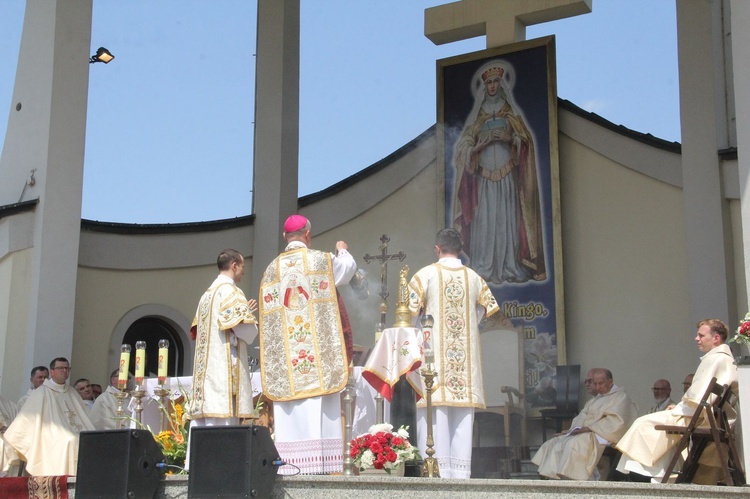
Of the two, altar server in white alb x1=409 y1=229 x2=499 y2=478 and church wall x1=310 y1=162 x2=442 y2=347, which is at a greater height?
church wall x1=310 y1=162 x2=442 y2=347

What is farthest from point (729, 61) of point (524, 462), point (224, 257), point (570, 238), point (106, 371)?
point (106, 371)

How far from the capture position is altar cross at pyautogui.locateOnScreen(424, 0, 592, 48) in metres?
13.3

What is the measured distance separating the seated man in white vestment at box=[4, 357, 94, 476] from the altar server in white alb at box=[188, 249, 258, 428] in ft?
7.26

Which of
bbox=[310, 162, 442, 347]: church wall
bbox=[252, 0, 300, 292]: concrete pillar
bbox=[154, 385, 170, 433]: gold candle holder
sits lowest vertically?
bbox=[154, 385, 170, 433]: gold candle holder

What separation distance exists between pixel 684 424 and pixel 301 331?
271 cm

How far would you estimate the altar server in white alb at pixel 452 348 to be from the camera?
7.81 m

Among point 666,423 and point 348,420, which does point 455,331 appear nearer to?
point 348,420

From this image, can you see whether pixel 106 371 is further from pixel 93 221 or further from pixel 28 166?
pixel 28 166

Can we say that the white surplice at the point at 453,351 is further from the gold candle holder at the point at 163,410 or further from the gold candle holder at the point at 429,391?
the gold candle holder at the point at 163,410

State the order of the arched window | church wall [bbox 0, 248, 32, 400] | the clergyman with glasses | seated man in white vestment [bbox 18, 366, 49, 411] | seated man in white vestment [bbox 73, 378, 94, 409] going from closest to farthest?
seated man in white vestment [bbox 18, 366, 49, 411] < church wall [bbox 0, 248, 32, 400] < the clergyman with glasses < seated man in white vestment [bbox 73, 378, 94, 409] < the arched window

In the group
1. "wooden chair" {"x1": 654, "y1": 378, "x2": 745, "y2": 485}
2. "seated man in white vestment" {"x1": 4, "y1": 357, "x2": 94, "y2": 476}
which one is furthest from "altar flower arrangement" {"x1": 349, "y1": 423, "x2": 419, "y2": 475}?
"seated man in white vestment" {"x1": 4, "y1": 357, "x2": 94, "y2": 476}

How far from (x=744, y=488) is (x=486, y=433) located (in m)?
7.05

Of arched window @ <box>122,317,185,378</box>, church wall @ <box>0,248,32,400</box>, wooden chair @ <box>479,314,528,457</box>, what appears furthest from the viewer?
arched window @ <box>122,317,185,378</box>

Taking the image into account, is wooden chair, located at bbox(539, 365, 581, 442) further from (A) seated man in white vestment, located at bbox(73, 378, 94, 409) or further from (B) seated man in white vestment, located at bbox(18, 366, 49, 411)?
(B) seated man in white vestment, located at bbox(18, 366, 49, 411)
